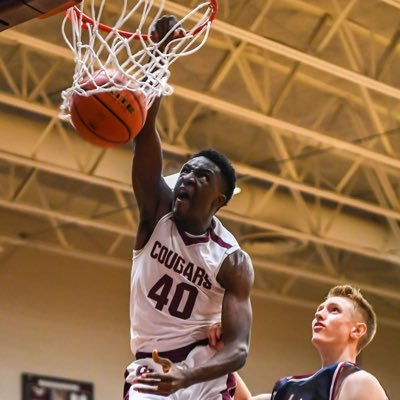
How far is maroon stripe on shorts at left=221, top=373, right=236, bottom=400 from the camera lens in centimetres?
393

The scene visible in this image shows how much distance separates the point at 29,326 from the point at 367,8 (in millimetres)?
5566

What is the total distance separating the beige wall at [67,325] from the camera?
12.4m

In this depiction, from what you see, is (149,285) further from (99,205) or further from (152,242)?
(99,205)

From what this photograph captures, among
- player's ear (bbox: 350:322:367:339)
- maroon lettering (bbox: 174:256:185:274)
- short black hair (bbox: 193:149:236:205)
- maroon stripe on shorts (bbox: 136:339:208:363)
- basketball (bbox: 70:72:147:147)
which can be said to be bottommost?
maroon stripe on shorts (bbox: 136:339:208:363)

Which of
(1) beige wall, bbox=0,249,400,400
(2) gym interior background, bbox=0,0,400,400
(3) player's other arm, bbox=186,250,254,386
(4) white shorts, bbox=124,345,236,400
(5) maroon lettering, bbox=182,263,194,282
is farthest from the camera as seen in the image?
(1) beige wall, bbox=0,249,400,400

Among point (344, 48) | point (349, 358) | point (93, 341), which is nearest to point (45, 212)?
point (93, 341)

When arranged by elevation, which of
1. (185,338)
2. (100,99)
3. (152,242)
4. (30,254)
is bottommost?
(185,338)

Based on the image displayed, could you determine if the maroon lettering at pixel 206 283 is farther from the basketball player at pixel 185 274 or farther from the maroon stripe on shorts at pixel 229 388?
the maroon stripe on shorts at pixel 229 388

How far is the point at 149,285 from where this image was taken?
155 inches

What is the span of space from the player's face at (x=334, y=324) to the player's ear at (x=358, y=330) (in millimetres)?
11

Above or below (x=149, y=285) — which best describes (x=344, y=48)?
above

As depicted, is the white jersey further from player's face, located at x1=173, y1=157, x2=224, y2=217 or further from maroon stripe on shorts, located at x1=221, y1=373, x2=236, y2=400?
maroon stripe on shorts, located at x1=221, y1=373, x2=236, y2=400

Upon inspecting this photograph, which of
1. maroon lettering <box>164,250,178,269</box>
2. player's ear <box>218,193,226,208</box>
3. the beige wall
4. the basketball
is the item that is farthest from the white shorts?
the beige wall

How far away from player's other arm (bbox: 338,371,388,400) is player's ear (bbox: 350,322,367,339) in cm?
30
